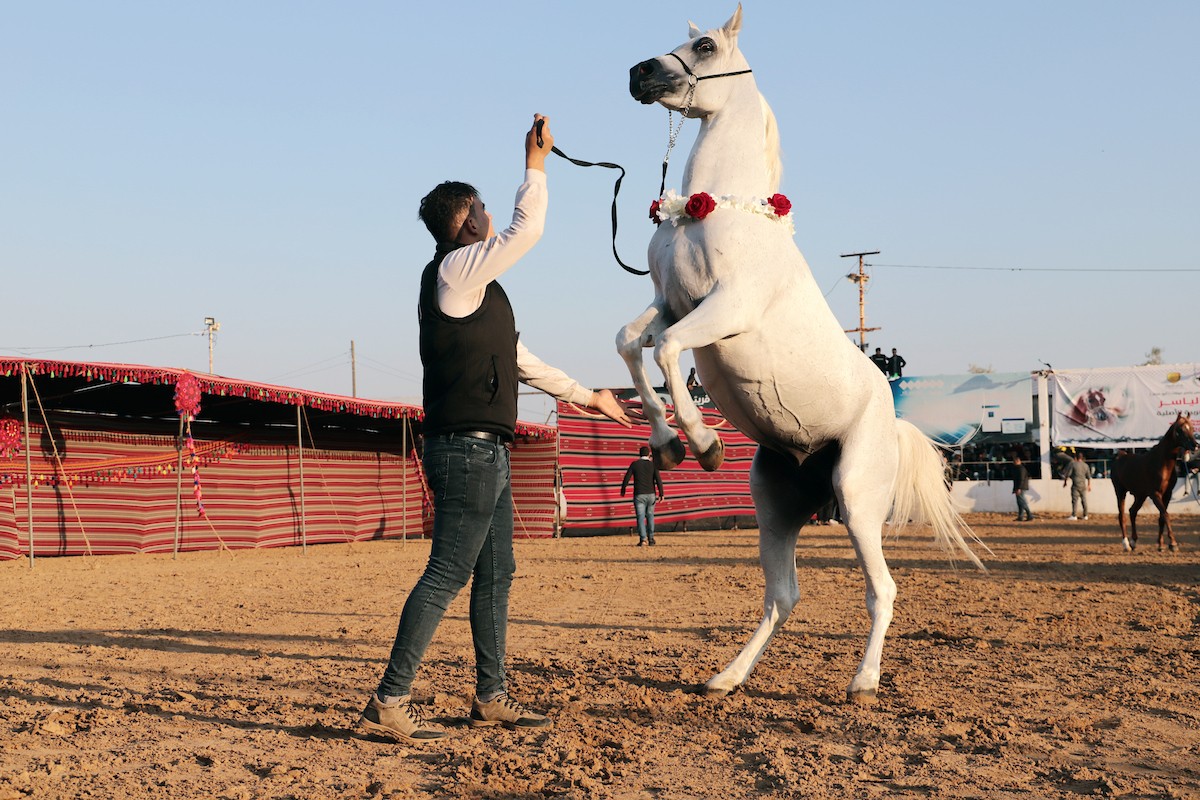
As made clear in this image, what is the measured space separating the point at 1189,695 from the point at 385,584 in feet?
25.9

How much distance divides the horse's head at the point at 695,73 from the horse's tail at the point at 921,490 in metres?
1.96

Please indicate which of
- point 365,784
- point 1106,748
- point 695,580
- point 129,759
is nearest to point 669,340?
point 365,784

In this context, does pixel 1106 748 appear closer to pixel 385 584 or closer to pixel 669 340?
pixel 669 340

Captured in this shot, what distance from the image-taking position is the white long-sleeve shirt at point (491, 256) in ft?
11.8

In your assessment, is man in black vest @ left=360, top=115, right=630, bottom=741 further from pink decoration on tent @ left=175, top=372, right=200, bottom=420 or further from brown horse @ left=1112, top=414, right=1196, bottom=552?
brown horse @ left=1112, top=414, right=1196, bottom=552

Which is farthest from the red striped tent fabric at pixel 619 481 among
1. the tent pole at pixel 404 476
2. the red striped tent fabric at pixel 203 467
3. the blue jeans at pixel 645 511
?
the tent pole at pixel 404 476

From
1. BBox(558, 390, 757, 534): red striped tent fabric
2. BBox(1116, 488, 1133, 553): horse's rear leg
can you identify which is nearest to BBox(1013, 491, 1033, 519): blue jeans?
BBox(558, 390, 757, 534): red striped tent fabric

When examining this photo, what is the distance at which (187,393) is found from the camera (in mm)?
12578

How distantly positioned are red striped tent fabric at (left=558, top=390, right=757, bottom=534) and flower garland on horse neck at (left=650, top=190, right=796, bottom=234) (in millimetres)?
12942

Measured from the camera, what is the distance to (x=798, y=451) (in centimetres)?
459

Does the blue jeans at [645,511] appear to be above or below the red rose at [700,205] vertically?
below

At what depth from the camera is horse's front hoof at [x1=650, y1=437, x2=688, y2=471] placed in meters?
3.91

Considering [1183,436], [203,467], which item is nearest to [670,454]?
[203,467]

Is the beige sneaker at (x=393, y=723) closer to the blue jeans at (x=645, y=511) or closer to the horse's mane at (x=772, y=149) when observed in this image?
the horse's mane at (x=772, y=149)
